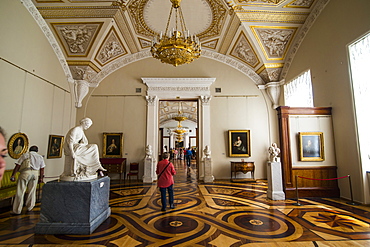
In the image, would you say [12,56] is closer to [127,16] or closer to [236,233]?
[127,16]

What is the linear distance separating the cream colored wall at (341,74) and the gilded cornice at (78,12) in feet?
24.8

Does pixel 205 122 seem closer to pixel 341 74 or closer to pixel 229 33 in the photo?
pixel 229 33

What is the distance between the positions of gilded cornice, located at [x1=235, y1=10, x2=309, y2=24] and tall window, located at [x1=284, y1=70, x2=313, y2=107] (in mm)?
2125

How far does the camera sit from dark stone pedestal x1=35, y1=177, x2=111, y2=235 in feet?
12.7

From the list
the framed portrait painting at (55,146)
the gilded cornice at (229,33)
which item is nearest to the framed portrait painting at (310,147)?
the gilded cornice at (229,33)

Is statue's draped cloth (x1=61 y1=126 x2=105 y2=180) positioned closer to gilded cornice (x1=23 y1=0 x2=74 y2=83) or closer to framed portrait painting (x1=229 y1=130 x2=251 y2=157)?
gilded cornice (x1=23 y1=0 x2=74 y2=83)

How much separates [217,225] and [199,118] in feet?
22.5

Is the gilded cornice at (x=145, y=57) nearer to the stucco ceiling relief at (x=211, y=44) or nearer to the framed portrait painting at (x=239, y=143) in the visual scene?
the stucco ceiling relief at (x=211, y=44)

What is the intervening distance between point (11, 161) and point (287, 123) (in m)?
8.81

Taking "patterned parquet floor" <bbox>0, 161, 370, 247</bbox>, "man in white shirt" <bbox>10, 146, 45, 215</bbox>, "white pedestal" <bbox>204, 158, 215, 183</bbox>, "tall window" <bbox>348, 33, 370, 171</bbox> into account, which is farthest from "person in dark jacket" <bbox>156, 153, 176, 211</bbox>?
"tall window" <bbox>348, 33, 370, 171</bbox>

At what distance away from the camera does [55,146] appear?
8820mm

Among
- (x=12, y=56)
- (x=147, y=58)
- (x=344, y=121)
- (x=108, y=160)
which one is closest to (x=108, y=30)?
(x=147, y=58)

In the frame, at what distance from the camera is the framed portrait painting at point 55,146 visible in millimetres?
8477

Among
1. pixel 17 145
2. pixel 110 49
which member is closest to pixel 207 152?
pixel 110 49
